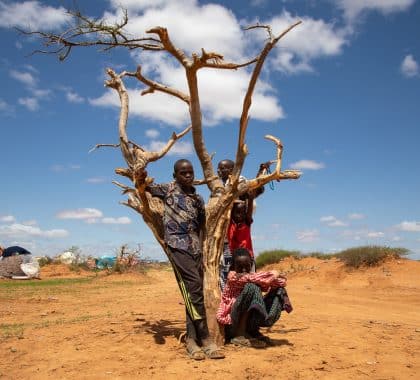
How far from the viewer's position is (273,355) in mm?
4621

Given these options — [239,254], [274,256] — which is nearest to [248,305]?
[239,254]

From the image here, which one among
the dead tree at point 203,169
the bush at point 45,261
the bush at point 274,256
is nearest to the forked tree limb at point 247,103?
the dead tree at point 203,169

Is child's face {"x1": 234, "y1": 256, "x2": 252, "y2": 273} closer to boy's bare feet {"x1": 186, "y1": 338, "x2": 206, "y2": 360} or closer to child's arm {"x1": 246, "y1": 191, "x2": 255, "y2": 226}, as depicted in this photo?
child's arm {"x1": 246, "y1": 191, "x2": 255, "y2": 226}

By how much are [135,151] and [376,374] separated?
343 centimetres

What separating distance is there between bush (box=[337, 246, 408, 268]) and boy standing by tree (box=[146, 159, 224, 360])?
12755 millimetres

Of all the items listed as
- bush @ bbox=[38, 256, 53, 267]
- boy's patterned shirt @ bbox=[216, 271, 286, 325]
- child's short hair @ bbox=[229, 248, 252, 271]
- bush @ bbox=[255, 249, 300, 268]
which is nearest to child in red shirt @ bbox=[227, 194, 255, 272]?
child's short hair @ bbox=[229, 248, 252, 271]

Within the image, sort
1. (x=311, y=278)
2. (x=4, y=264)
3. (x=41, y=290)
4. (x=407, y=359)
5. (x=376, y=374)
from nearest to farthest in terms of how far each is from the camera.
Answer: (x=376, y=374), (x=407, y=359), (x=41, y=290), (x=311, y=278), (x=4, y=264)

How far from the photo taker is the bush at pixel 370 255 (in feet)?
53.6

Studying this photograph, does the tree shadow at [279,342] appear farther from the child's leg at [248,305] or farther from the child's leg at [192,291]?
the child's leg at [192,291]

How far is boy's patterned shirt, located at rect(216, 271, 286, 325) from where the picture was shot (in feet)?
15.8

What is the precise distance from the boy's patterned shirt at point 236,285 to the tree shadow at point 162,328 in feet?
2.26

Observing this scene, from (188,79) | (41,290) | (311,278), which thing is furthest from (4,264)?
(188,79)

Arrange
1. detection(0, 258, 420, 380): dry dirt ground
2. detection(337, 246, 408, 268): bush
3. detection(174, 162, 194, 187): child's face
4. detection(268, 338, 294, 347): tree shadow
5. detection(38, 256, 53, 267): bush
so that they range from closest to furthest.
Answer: detection(0, 258, 420, 380): dry dirt ground < detection(174, 162, 194, 187): child's face < detection(268, 338, 294, 347): tree shadow < detection(337, 246, 408, 268): bush < detection(38, 256, 53, 267): bush

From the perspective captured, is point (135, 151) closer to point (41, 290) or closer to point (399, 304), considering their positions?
point (399, 304)
